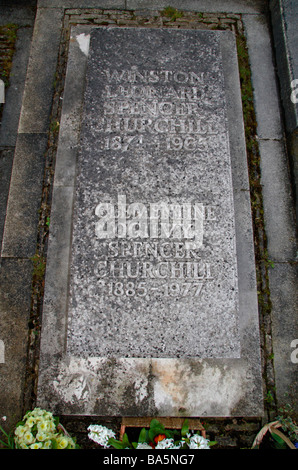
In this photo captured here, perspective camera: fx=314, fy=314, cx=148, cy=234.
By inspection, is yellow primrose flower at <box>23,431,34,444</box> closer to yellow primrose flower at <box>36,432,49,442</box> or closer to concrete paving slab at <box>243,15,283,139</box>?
yellow primrose flower at <box>36,432,49,442</box>

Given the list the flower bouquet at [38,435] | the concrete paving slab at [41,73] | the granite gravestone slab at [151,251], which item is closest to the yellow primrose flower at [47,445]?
the flower bouquet at [38,435]

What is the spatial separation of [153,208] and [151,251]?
1.07ft

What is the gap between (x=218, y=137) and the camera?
2484 millimetres

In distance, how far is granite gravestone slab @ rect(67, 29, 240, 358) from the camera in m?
2.22

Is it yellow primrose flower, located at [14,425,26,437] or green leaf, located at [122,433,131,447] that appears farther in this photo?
green leaf, located at [122,433,131,447]

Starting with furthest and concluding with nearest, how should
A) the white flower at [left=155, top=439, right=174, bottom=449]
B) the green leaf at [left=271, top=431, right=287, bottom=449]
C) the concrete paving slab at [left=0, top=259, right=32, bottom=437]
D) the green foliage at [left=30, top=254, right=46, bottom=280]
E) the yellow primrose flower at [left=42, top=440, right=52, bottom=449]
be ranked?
the green foliage at [left=30, top=254, right=46, bottom=280] < the concrete paving slab at [left=0, top=259, right=32, bottom=437] < the green leaf at [left=271, top=431, right=287, bottom=449] < the white flower at [left=155, top=439, right=174, bottom=449] < the yellow primrose flower at [left=42, top=440, right=52, bottom=449]

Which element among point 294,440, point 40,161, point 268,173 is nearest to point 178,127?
point 268,173

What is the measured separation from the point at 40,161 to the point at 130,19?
A: 177 cm

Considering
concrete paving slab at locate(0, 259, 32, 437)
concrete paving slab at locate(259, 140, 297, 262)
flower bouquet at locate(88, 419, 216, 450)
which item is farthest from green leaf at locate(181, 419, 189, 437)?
concrete paving slab at locate(259, 140, 297, 262)

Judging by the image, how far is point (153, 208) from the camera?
2344 millimetres

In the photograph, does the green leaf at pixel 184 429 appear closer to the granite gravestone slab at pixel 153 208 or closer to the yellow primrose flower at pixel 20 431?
the granite gravestone slab at pixel 153 208

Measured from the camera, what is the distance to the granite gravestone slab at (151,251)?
222 centimetres

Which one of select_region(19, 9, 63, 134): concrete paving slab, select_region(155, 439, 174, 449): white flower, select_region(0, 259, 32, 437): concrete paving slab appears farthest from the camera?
select_region(19, 9, 63, 134): concrete paving slab

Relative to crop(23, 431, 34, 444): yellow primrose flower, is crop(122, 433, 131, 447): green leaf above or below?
below
